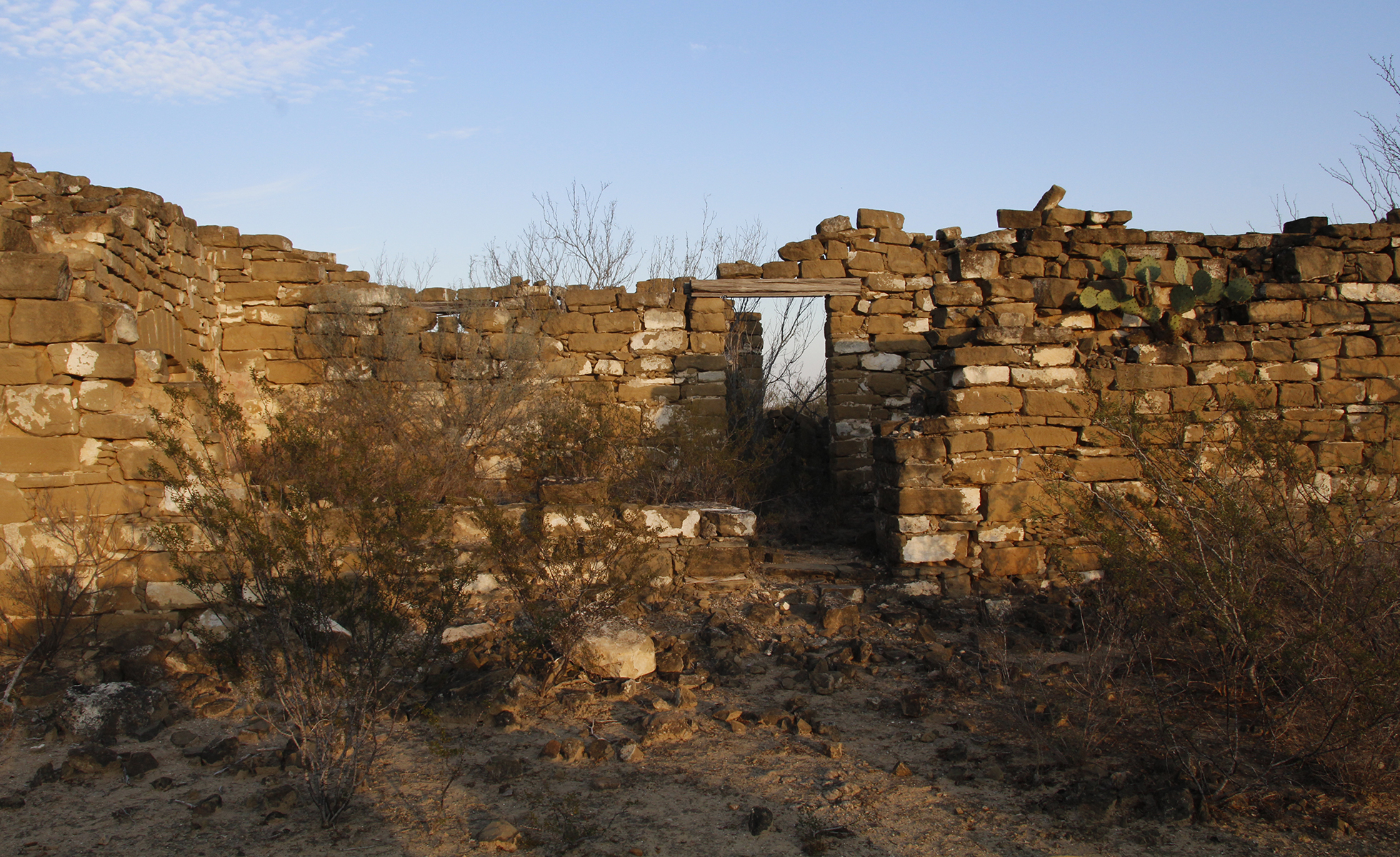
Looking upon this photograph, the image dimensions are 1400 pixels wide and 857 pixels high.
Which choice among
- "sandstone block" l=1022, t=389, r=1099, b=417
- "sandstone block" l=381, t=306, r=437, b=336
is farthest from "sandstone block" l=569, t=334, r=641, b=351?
"sandstone block" l=1022, t=389, r=1099, b=417

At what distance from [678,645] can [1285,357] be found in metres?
5.22

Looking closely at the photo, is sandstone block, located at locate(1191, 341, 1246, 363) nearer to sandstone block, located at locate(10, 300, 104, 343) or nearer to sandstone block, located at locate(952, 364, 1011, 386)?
sandstone block, located at locate(952, 364, 1011, 386)

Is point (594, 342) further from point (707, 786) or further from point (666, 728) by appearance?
point (707, 786)

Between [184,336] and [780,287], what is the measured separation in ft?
20.4

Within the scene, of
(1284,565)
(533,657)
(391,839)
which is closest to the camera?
(391,839)

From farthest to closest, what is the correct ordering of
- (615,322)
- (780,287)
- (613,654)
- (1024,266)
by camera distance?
(780,287), (615,322), (1024,266), (613,654)

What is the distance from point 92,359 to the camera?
16.9 feet

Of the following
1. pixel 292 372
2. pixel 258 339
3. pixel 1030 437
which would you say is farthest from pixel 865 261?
pixel 258 339

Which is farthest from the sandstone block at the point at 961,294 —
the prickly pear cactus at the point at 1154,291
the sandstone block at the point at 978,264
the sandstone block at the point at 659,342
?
the sandstone block at the point at 659,342

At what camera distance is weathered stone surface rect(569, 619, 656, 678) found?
471 cm

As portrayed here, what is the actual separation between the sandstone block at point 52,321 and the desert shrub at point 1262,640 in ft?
19.6

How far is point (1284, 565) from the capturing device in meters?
3.46

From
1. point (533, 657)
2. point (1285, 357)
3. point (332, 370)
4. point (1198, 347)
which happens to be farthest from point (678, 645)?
point (332, 370)

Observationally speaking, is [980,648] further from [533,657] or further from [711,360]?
[711,360]
